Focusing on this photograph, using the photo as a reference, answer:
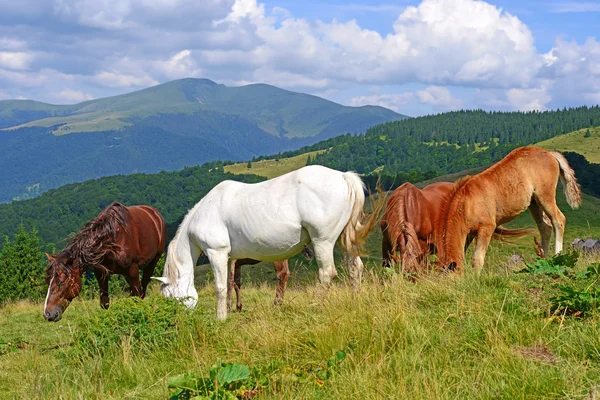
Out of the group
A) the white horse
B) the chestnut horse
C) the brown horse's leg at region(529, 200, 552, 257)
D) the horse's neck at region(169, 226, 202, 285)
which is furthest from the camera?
the brown horse's leg at region(529, 200, 552, 257)

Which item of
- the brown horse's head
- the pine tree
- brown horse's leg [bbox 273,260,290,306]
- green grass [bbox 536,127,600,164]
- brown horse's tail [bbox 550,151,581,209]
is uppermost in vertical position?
green grass [bbox 536,127,600,164]

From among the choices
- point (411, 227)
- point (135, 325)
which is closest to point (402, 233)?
point (411, 227)

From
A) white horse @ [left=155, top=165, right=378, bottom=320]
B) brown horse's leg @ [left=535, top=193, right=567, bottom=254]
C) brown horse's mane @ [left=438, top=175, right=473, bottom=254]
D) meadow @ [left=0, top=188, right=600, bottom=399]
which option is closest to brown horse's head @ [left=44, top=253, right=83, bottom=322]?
white horse @ [left=155, top=165, right=378, bottom=320]

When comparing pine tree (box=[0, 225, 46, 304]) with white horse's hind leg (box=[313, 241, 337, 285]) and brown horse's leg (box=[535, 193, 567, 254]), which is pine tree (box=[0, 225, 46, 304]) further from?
brown horse's leg (box=[535, 193, 567, 254])

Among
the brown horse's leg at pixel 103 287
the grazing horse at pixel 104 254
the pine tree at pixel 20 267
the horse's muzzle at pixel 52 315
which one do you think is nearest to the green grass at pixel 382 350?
the horse's muzzle at pixel 52 315

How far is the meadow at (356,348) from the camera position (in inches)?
165

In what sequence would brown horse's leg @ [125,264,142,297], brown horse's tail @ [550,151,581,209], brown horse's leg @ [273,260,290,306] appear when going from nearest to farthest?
brown horse's tail @ [550,151,581,209] < brown horse's leg @ [125,264,142,297] < brown horse's leg @ [273,260,290,306]

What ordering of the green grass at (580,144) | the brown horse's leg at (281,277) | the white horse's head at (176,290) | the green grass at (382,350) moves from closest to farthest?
the green grass at (382,350), the white horse's head at (176,290), the brown horse's leg at (281,277), the green grass at (580,144)

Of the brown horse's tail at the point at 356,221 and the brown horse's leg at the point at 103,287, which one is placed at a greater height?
the brown horse's tail at the point at 356,221

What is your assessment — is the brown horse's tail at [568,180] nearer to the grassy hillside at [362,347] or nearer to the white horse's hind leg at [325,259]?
the grassy hillside at [362,347]

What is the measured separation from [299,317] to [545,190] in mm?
5823

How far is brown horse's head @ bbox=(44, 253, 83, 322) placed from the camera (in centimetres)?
999

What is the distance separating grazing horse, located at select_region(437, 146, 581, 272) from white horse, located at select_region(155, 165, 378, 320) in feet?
4.49

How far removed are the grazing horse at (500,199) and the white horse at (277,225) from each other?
1367 millimetres
